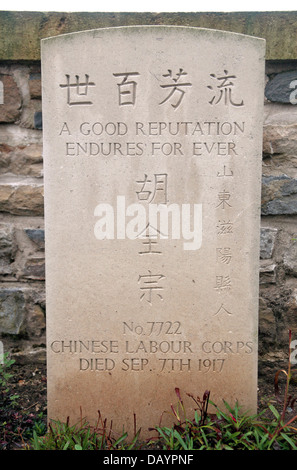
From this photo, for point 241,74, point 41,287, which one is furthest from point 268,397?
point 241,74

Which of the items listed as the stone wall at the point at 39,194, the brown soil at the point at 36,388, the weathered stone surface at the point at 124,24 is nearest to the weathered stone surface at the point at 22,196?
the stone wall at the point at 39,194

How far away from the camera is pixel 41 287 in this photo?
2680 millimetres

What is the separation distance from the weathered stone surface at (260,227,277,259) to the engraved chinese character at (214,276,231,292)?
1.89ft

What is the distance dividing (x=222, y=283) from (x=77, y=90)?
1.11 metres

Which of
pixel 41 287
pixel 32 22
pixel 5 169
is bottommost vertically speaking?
pixel 41 287

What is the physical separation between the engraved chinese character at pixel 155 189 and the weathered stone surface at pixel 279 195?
2.55 ft

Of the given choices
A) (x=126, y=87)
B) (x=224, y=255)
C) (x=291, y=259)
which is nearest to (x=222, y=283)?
(x=224, y=255)

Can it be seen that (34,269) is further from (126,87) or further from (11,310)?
(126,87)

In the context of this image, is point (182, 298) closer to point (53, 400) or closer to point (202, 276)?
point (202, 276)

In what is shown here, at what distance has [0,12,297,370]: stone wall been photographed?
2479mm
